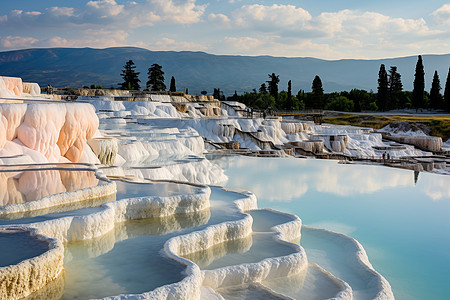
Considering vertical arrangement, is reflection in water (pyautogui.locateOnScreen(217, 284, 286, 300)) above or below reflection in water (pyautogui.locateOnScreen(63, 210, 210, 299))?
below

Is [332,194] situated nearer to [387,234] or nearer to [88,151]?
[387,234]

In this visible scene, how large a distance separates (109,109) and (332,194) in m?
16.2

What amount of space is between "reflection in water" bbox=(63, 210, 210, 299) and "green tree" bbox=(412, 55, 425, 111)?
44.2 m

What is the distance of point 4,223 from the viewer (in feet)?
17.8

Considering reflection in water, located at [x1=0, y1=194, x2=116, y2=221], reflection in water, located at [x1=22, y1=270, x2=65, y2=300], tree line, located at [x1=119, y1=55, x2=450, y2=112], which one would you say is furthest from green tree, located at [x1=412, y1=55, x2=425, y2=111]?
reflection in water, located at [x1=22, y1=270, x2=65, y2=300]

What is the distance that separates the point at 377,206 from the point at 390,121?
99.2ft

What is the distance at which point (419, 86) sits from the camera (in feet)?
153

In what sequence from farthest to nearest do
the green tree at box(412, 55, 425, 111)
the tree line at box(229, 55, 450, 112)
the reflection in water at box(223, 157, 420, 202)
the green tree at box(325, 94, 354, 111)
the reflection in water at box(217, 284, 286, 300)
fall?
1. the green tree at box(325, 94, 354, 111)
2. the tree line at box(229, 55, 450, 112)
3. the green tree at box(412, 55, 425, 111)
4. the reflection in water at box(223, 157, 420, 202)
5. the reflection in water at box(217, 284, 286, 300)

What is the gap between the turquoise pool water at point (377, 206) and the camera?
7.79 metres

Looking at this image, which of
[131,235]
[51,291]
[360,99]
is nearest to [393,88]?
[360,99]

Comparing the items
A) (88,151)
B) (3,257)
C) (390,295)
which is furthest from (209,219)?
(88,151)

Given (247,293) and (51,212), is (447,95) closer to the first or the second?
(247,293)

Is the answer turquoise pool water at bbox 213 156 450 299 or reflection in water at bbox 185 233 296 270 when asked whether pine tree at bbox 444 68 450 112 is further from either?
reflection in water at bbox 185 233 296 270

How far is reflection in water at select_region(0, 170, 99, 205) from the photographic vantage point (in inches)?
253
